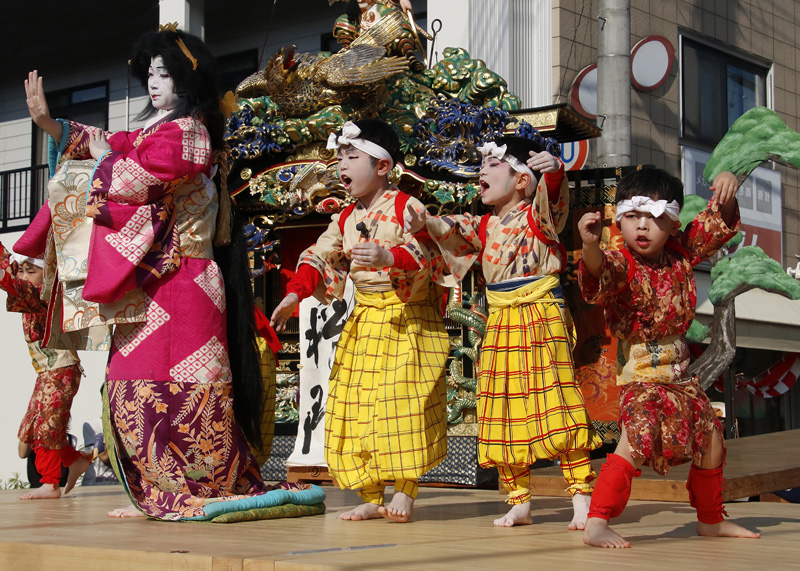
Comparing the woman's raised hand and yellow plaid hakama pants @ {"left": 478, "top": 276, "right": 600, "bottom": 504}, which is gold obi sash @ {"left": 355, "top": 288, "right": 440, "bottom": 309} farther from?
the woman's raised hand

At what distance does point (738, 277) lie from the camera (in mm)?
9711

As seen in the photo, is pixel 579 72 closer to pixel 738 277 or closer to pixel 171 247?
pixel 738 277

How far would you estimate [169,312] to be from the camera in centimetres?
416

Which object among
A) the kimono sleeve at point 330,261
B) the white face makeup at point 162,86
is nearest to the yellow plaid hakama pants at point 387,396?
the kimono sleeve at point 330,261

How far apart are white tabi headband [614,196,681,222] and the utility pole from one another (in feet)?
17.8

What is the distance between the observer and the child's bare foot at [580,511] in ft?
12.5

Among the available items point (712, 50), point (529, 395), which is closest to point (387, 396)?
point (529, 395)

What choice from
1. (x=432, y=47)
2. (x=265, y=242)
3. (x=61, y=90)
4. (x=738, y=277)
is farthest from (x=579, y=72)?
(x=61, y=90)

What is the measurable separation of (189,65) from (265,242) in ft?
9.55

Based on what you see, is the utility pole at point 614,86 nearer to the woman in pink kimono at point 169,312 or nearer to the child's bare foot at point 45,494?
the woman in pink kimono at point 169,312

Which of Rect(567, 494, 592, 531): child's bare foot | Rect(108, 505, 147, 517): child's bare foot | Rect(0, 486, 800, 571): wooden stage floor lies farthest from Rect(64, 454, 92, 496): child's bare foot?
Rect(567, 494, 592, 531): child's bare foot

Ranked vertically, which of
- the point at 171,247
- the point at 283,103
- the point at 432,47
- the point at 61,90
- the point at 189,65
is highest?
the point at 61,90

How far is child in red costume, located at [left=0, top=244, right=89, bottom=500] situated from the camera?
5.70 metres

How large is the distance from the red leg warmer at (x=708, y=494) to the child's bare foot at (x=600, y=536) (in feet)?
1.36
